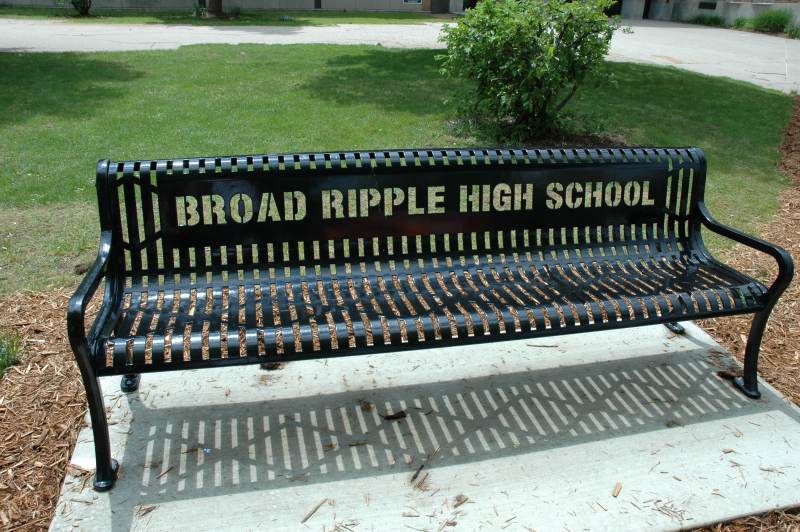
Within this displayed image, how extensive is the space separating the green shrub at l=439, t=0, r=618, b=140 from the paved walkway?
774 cm

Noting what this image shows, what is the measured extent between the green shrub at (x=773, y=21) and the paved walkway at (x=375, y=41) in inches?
180

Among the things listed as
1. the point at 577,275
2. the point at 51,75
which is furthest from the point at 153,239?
the point at 51,75

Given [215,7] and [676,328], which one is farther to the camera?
[215,7]

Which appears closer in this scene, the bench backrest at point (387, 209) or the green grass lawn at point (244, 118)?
the bench backrest at point (387, 209)

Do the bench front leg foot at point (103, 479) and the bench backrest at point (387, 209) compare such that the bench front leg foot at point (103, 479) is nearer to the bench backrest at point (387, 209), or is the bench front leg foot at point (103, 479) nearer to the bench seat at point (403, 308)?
the bench seat at point (403, 308)

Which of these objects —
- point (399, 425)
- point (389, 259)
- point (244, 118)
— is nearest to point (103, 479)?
point (399, 425)

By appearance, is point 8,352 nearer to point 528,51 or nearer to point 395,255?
point 395,255

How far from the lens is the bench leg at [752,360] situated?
333 centimetres

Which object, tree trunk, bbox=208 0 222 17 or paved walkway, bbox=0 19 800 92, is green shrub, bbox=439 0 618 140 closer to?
paved walkway, bbox=0 19 800 92

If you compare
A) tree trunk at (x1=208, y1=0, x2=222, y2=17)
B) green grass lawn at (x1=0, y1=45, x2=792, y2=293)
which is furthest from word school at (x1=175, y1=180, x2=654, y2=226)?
tree trunk at (x1=208, y1=0, x2=222, y2=17)

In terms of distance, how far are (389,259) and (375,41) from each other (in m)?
14.7

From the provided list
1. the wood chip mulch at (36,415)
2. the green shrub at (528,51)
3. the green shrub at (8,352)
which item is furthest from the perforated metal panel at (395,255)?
the green shrub at (528,51)

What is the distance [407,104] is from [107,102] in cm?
395

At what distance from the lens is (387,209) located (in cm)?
336
